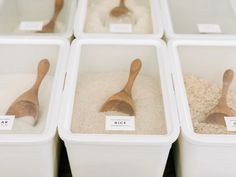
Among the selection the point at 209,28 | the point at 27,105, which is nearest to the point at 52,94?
the point at 27,105

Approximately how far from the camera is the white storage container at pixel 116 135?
67 centimetres

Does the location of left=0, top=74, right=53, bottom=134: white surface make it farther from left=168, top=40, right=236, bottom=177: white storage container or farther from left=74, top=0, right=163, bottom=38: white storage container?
left=168, top=40, right=236, bottom=177: white storage container

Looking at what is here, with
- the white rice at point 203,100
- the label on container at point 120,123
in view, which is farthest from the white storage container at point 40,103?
the white rice at point 203,100

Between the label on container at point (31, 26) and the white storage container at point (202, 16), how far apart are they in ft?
1.36

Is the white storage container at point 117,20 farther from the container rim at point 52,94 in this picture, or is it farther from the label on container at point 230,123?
the label on container at point 230,123

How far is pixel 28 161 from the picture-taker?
71cm

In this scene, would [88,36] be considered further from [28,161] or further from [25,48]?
[28,161]

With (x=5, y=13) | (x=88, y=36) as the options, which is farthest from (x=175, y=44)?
(x=5, y=13)

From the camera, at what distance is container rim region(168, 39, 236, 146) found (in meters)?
0.67

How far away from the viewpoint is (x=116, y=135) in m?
0.68

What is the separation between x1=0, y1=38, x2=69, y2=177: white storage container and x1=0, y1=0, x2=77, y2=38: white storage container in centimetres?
12

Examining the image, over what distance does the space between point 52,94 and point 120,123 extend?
0.17 metres

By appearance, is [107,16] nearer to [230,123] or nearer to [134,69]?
[134,69]

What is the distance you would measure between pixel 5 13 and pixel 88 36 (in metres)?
0.38
